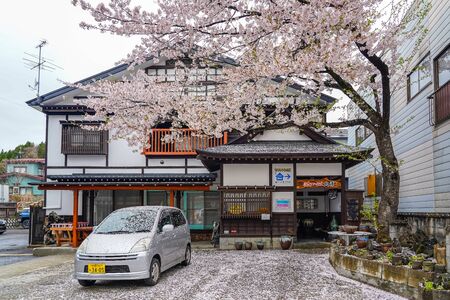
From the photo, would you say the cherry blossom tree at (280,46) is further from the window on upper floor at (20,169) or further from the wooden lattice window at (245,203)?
the window on upper floor at (20,169)

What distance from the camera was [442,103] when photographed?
35.1ft

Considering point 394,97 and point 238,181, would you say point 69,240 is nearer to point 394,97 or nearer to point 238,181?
point 238,181

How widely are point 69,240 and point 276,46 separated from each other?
1134 cm

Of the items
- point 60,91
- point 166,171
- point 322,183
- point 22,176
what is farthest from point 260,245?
point 22,176

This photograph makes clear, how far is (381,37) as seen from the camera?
846cm

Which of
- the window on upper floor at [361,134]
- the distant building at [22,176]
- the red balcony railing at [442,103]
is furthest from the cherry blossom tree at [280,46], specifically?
the distant building at [22,176]

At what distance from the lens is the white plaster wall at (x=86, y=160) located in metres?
17.0

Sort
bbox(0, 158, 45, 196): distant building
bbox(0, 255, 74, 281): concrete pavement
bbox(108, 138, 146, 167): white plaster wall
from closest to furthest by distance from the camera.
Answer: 1. bbox(0, 255, 74, 281): concrete pavement
2. bbox(108, 138, 146, 167): white plaster wall
3. bbox(0, 158, 45, 196): distant building

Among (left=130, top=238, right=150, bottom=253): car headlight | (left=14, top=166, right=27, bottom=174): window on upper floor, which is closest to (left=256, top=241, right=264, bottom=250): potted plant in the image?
(left=130, top=238, right=150, bottom=253): car headlight

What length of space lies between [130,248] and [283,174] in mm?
8143

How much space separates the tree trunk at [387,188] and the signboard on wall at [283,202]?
5405 millimetres

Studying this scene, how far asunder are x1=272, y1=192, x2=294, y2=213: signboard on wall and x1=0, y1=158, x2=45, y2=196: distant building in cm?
3451

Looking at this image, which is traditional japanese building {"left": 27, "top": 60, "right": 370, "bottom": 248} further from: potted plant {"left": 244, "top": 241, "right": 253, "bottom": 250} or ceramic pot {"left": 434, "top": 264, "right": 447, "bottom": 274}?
ceramic pot {"left": 434, "top": 264, "right": 447, "bottom": 274}

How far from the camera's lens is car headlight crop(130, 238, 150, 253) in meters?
7.71
